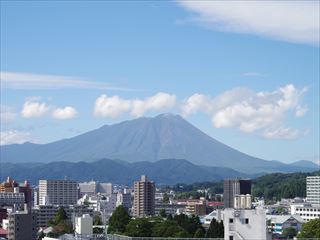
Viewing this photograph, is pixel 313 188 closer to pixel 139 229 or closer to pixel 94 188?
pixel 94 188

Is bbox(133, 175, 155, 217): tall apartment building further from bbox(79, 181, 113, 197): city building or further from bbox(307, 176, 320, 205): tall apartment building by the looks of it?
bbox(79, 181, 113, 197): city building

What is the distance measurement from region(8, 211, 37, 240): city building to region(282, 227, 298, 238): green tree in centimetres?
2322

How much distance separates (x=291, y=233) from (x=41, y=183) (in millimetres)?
73854

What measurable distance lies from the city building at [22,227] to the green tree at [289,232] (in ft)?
76.2

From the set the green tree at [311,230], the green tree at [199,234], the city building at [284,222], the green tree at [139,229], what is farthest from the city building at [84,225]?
the city building at [284,222]

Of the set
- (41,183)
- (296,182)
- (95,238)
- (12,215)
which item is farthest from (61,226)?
(296,182)

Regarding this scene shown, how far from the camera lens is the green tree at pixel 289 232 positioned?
62.7m

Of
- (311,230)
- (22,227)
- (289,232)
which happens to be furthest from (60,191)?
(311,230)

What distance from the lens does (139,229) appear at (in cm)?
4478

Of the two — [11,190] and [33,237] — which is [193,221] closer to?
[33,237]

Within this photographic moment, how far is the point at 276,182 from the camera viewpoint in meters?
→ 158

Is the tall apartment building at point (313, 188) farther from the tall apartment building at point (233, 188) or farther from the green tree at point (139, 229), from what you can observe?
the green tree at point (139, 229)

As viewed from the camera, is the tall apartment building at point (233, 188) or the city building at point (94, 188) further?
the city building at point (94, 188)

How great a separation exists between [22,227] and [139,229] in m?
6.67
